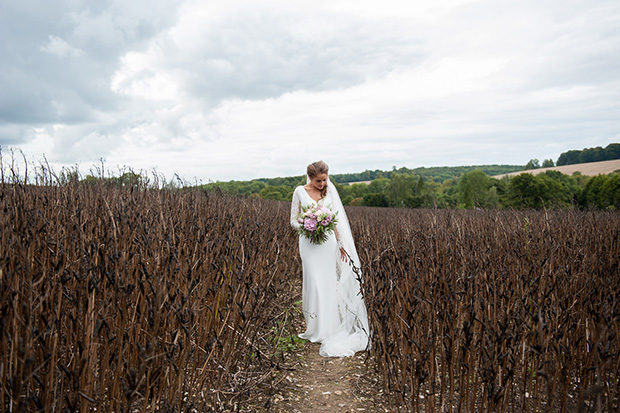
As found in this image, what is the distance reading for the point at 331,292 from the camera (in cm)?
462

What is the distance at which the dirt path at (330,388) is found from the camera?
2.96 m

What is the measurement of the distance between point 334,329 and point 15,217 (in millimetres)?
3536

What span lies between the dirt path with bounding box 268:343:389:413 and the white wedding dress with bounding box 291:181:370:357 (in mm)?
479

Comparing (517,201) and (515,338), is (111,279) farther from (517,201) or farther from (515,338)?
(517,201)

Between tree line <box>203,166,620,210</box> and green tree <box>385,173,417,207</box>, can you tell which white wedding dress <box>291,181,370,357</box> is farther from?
green tree <box>385,173,417,207</box>

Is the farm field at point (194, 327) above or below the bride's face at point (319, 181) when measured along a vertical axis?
below

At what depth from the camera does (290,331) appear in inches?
189

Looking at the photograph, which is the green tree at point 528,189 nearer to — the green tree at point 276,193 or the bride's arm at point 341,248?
the green tree at point 276,193

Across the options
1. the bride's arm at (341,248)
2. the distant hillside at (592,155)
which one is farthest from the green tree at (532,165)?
the bride's arm at (341,248)

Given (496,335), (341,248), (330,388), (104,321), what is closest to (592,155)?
(341,248)

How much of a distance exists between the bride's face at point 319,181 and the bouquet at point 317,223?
0.97ft

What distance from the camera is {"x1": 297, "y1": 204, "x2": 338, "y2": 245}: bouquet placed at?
445 cm

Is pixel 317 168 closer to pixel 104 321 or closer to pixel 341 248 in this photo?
pixel 341 248

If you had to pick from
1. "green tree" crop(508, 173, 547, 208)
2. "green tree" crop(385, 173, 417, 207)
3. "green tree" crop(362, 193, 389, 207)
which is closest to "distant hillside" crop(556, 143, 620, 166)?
"green tree" crop(385, 173, 417, 207)
